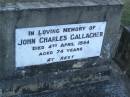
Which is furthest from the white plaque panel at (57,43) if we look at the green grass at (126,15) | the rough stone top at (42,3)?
the green grass at (126,15)

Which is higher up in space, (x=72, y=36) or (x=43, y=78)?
(x=72, y=36)

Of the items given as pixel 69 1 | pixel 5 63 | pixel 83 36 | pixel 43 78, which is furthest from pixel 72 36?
pixel 5 63

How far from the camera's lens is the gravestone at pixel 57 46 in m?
4.13

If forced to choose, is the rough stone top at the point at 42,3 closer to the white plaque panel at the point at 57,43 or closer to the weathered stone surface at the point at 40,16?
the weathered stone surface at the point at 40,16

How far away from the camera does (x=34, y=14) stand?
409cm

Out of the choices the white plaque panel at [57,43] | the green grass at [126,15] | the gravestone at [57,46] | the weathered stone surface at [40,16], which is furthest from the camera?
the green grass at [126,15]

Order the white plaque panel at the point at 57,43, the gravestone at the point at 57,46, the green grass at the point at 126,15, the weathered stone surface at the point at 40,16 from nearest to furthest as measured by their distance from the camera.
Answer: the weathered stone surface at the point at 40,16 → the gravestone at the point at 57,46 → the white plaque panel at the point at 57,43 → the green grass at the point at 126,15

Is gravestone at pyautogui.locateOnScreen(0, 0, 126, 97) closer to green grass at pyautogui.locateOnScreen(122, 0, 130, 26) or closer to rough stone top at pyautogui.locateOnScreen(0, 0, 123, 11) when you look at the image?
rough stone top at pyautogui.locateOnScreen(0, 0, 123, 11)

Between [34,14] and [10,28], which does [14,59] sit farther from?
[34,14]

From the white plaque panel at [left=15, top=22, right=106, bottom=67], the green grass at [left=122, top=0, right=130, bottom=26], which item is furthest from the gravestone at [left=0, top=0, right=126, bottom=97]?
the green grass at [left=122, top=0, right=130, bottom=26]

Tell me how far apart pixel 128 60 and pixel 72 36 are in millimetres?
1766

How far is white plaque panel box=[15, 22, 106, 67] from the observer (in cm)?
428

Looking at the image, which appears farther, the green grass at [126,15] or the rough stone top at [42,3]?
the green grass at [126,15]

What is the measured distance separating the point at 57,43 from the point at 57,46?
2.5 inches
